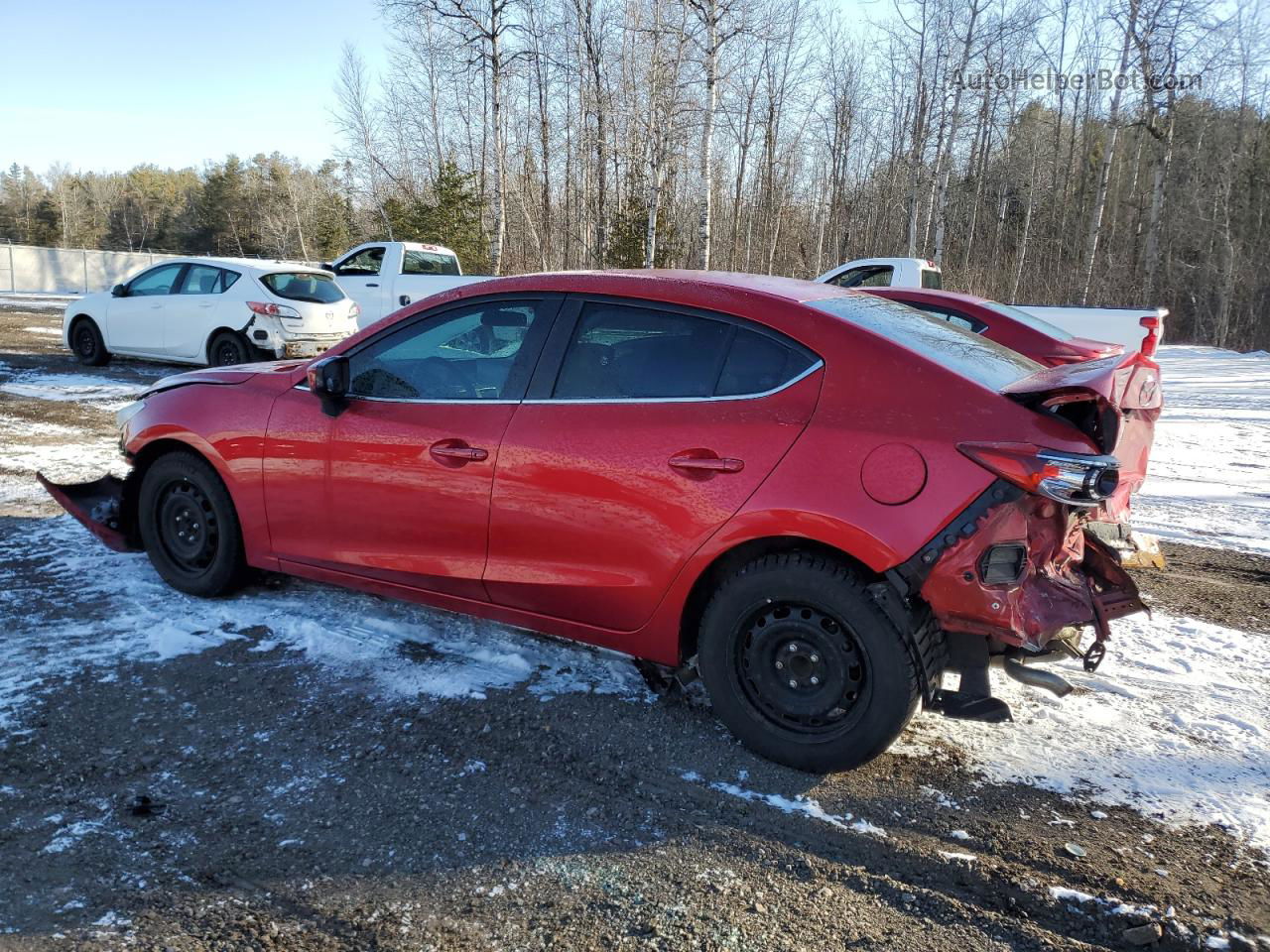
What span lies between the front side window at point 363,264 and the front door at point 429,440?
12.5 metres

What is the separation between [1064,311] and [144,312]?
1357cm

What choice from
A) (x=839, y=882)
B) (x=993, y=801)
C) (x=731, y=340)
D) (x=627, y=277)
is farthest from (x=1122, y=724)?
(x=627, y=277)

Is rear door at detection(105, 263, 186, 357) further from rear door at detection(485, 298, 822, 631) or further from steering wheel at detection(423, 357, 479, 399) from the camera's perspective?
rear door at detection(485, 298, 822, 631)

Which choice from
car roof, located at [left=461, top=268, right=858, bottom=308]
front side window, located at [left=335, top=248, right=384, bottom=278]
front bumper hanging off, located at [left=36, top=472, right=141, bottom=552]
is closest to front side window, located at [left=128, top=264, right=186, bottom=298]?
front side window, located at [left=335, top=248, right=384, bottom=278]

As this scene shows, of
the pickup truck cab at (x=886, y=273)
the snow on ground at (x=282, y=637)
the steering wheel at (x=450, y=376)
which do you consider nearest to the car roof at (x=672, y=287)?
the steering wheel at (x=450, y=376)

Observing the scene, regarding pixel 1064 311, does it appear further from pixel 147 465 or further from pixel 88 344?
pixel 88 344

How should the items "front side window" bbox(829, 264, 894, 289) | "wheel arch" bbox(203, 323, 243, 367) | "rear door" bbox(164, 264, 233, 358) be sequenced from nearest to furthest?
"wheel arch" bbox(203, 323, 243, 367) → "rear door" bbox(164, 264, 233, 358) → "front side window" bbox(829, 264, 894, 289)

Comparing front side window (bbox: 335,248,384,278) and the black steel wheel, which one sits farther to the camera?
front side window (bbox: 335,248,384,278)

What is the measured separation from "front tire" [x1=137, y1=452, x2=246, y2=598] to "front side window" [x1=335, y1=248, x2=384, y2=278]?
11.8 meters

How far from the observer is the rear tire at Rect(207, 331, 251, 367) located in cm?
1163

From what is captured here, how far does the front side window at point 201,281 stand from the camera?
1174 centimetres

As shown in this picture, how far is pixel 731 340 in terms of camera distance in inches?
124

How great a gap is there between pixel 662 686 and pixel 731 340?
4.89 ft

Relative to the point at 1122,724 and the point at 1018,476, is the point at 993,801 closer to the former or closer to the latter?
the point at 1122,724
